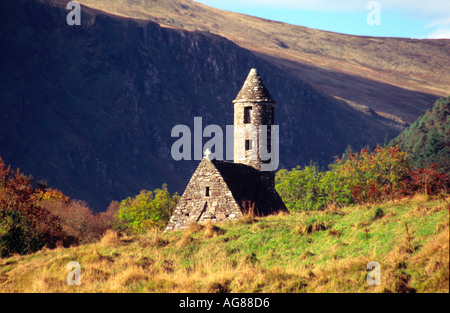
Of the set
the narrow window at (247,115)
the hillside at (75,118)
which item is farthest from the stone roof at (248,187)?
the hillside at (75,118)

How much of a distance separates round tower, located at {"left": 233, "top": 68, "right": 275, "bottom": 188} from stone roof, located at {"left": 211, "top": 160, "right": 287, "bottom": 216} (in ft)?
2.40

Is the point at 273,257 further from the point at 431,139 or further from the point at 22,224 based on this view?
the point at 431,139

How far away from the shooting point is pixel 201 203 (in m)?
34.0

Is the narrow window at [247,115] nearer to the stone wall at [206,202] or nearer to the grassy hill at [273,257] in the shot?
the stone wall at [206,202]

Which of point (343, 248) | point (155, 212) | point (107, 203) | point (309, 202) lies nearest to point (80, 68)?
point (107, 203)

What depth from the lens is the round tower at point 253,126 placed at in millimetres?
38125

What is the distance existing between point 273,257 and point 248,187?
13100 millimetres

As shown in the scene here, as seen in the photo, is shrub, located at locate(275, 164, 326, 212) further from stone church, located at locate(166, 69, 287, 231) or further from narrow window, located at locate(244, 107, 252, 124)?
narrow window, located at locate(244, 107, 252, 124)

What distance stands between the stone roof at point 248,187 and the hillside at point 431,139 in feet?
151

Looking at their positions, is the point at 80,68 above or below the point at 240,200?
above

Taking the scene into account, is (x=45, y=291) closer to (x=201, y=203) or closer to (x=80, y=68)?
Result: (x=201, y=203)

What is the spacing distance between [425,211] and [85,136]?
162768mm

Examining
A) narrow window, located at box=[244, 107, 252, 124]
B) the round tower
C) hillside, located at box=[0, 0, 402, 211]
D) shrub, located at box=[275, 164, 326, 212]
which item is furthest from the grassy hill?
hillside, located at box=[0, 0, 402, 211]

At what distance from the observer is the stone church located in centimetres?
3359
